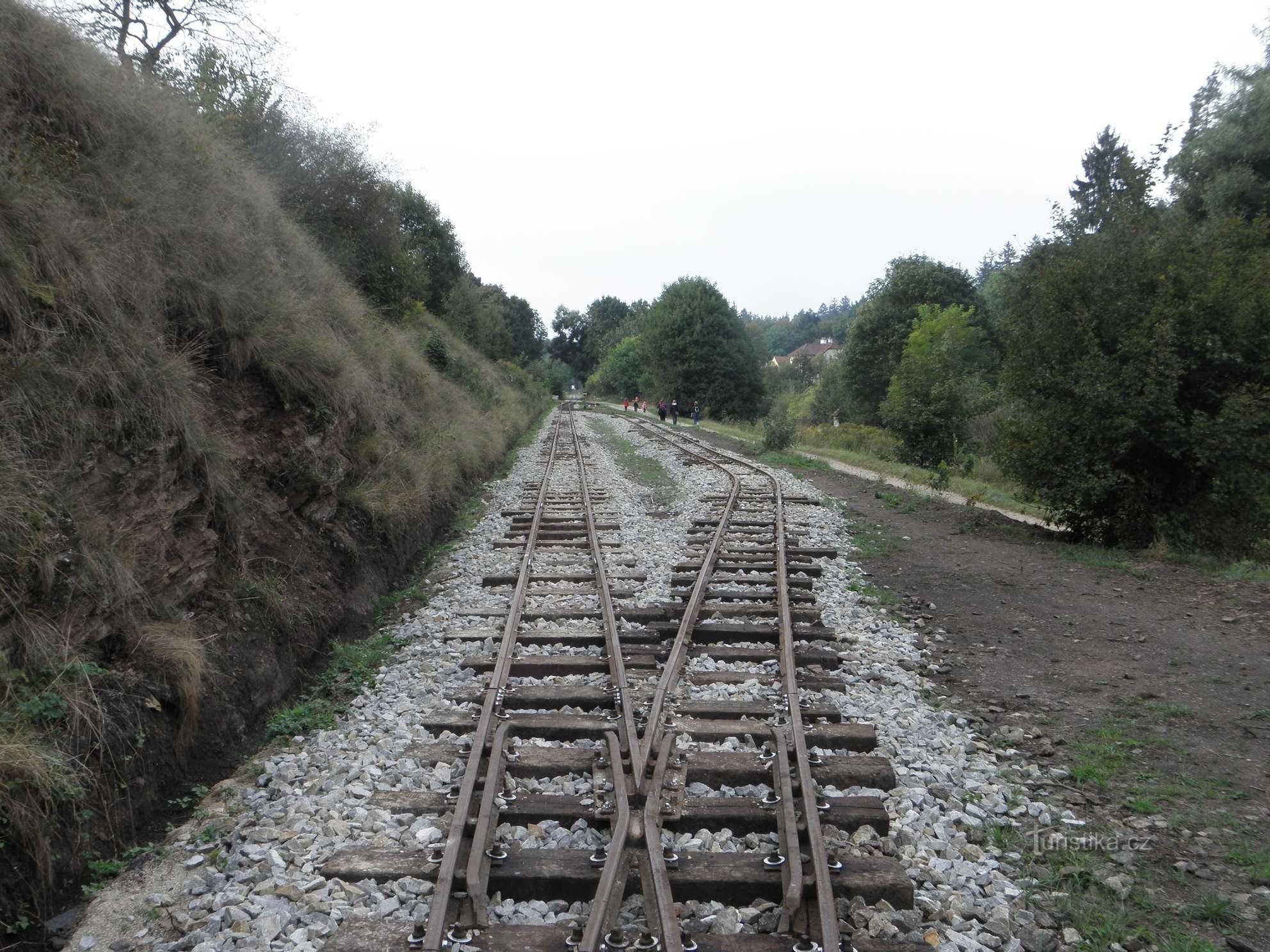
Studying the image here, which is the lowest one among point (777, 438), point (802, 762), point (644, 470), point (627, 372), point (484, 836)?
point (484, 836)

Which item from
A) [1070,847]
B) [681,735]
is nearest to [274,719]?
[681,735]

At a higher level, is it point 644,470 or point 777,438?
point 777,438

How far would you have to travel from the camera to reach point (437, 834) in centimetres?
394

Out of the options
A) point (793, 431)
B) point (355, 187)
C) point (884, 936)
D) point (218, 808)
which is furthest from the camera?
point (793, 431)

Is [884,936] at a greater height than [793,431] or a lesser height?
lesser

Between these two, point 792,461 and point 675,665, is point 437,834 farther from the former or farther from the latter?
point 792,461

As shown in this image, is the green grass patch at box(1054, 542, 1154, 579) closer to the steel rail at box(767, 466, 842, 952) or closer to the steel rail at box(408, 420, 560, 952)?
the steel rail at box(767, 466, 842, 952)

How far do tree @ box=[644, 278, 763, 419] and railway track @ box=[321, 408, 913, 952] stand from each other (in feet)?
163

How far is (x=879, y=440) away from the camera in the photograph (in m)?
33.9

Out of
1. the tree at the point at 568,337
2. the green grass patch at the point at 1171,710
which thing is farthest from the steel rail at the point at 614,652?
the tree at the point at 568,337

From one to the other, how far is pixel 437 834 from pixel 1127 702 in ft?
15.8

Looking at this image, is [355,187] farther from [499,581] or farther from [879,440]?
[879,440]

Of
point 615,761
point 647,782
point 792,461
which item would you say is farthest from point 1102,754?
point 792,461

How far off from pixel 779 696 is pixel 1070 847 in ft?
6.39
